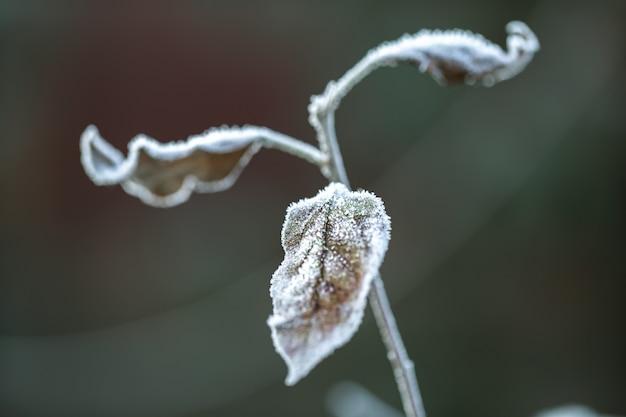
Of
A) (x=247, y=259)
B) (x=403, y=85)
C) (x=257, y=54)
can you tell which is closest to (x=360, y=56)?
(x=403, y=85)

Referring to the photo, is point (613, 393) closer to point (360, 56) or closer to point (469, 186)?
point (469, 186)

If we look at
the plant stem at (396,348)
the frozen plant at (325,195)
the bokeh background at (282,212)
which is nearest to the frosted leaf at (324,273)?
the frozen plant at (325,195)

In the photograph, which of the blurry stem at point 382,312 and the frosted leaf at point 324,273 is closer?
the frosted leaf at point 324,273

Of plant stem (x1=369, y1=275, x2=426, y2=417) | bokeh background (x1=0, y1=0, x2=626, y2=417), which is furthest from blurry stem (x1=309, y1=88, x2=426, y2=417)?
bokeh background (x1=0, y1=0, x2=626, y2=417)

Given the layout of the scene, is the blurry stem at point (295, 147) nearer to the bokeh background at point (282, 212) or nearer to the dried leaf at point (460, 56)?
the dried leaf at point (460, 56)

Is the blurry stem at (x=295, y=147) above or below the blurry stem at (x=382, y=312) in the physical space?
above

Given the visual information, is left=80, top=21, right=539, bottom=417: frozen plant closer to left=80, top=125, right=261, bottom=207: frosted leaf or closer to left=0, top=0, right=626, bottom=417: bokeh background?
left=80, top=125, right=261, bottom=207: frosted leaf

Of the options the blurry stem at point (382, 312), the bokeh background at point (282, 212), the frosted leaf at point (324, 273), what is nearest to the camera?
the frosted leaf at point (324, 273)

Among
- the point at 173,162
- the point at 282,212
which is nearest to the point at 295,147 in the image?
the point at 173,162
